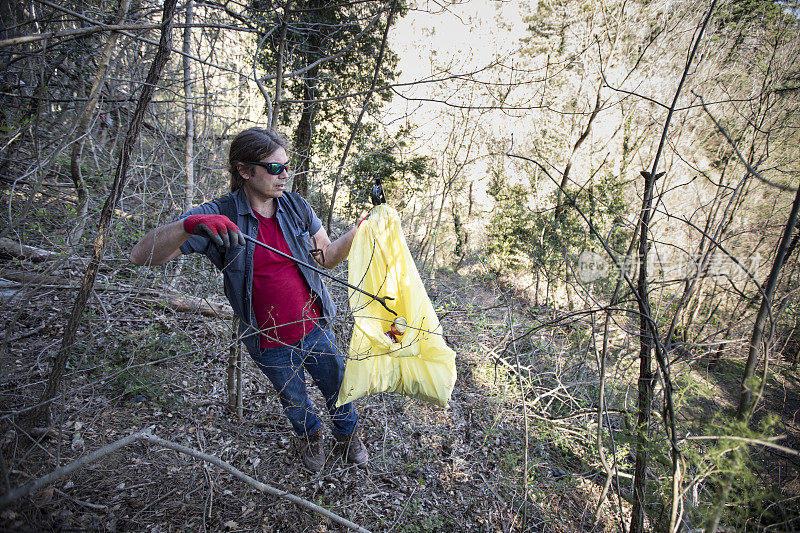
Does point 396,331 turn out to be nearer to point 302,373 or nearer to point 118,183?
point 302,373

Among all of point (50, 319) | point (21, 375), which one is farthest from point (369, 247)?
point (50, 319)

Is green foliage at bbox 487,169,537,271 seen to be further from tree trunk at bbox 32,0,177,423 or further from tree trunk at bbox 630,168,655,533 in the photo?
tree trunk at bbox 32,0,177,423

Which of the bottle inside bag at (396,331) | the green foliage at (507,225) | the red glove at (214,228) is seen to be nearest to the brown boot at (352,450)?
the bottle inside bag at (396,331)

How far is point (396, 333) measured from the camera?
2.01 metres

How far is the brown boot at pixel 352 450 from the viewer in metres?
2.38

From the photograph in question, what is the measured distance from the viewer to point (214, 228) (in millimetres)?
1560

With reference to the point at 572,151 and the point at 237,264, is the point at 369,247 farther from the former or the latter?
the point at 572,151

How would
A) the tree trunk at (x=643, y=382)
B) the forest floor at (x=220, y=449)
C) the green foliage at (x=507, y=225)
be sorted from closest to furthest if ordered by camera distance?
1. the tree trunk at (x=643, y=382)
2. the forest floor at (x=220, y=449)
3. the green foliage at (x=507, y=225)

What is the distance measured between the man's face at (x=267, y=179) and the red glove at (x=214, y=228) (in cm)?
40

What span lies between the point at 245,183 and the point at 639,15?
999 cm

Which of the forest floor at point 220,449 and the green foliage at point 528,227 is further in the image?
the green foliage at point 528,227

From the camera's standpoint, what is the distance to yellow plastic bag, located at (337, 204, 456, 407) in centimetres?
191

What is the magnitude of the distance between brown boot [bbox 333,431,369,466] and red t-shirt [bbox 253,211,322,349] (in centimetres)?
87

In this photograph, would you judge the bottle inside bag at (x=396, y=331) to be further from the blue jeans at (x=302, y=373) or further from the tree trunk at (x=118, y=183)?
the tree trunk at (x=118, y=183)
